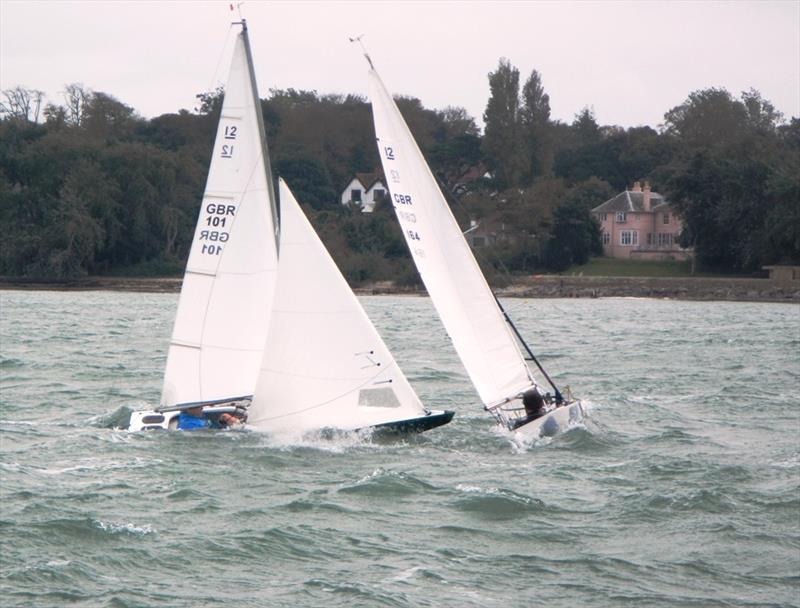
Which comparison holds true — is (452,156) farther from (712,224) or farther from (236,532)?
(236,532)

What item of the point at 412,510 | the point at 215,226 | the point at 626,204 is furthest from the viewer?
the point at 626,204

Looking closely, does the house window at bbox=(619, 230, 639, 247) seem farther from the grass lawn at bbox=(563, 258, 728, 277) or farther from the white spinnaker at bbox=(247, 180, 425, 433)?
the white spinnaker at bbox=(247, 180, 425, 433)

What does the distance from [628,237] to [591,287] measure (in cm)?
1693

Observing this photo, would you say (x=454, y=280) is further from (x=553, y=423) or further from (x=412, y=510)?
(x=412, y=510)

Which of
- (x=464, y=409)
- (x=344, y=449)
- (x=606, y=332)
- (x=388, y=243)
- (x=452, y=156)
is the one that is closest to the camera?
(x=344, y=449)

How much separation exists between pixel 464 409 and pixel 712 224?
5343cm

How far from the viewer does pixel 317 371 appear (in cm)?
1778

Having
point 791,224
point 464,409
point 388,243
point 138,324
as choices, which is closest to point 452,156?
point 388,243

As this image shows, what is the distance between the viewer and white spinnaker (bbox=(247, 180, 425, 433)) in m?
17.8

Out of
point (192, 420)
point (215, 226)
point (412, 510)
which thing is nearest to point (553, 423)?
point (412, 510)

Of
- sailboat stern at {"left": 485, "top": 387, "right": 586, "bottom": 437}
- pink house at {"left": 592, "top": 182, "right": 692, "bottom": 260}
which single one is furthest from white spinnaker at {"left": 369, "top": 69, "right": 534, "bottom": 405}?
pink house at {"left": 592, "top": 182, "right": 692, "bottom": 260}

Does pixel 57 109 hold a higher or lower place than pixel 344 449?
higher

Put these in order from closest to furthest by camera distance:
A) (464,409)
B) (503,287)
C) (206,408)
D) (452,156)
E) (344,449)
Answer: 1. (344,449)
2. (206,408)
3. (464,409)
4. (503,287)
5. (452,156)

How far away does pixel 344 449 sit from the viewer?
17500 mm
